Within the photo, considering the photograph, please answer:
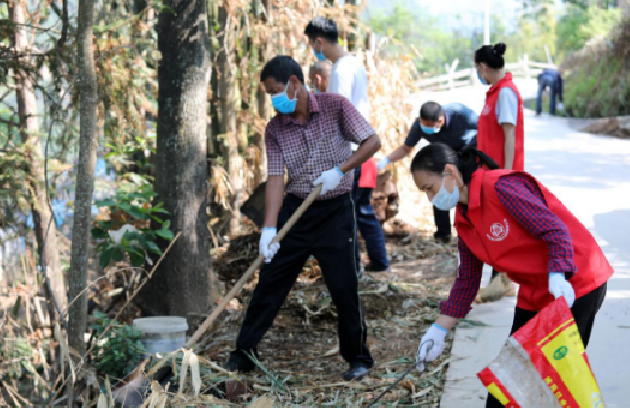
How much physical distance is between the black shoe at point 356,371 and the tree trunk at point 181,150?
1.57 m

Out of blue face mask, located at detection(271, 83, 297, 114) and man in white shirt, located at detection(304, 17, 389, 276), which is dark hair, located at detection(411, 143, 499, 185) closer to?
blue face mask, located at detection(271, 83, 297, 114)

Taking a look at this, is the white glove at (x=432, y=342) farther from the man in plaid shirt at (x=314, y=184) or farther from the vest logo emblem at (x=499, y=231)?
the man in plaid shirt at (x=314, y=184)

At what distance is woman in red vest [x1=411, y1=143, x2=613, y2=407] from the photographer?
2828 mm

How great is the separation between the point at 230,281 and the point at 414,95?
3957 mm

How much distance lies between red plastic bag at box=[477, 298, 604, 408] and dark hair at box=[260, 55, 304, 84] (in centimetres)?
217

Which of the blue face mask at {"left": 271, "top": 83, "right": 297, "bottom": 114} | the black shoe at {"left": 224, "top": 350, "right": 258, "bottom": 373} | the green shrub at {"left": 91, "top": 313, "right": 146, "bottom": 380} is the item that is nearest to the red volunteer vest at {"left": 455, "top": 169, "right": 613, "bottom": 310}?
the blue face mask at {"left": 271, "top": 83, "right": 297, "bottom": 114}

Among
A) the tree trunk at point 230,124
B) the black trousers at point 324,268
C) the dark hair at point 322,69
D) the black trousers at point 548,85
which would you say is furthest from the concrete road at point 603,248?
the black trousers at point 548,85

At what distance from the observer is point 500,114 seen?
211 inches

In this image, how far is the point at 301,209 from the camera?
4.20 metres

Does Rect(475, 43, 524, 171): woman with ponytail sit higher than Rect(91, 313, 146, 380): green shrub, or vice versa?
Rect(475, 43, 524, 171): woman with ponytail

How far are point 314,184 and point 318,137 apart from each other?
288 mm

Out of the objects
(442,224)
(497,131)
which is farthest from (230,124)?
(497,131)

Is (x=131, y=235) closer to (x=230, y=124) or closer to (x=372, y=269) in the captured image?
(x=372, y=269)

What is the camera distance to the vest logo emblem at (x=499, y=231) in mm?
2947
